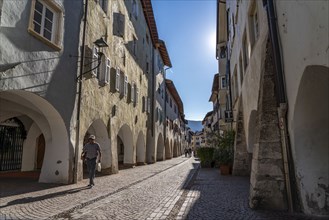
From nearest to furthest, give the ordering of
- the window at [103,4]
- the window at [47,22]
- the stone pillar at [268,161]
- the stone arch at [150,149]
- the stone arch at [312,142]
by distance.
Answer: the stone arch at [312,142] → the stone pillar at [268,161] → the window at [47,22] → the window at [103,4] → the stone arch at [150,149]

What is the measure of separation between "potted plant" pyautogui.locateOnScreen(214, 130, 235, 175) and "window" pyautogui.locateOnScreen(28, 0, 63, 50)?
9.81 m

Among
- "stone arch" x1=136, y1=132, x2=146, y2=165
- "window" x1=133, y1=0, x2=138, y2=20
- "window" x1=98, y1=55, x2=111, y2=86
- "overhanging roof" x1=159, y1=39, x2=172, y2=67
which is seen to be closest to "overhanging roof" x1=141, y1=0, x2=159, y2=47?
"overhanging roof" x1=159, y1=39, x2=172, y2=67

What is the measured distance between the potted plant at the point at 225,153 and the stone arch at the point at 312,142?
9.12m

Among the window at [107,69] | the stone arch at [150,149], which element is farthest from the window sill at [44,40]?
the stone arch at [150,149]

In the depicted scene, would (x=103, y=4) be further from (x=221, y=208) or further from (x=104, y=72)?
(x=221, y=208)

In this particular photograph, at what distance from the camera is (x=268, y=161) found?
6.46 metres

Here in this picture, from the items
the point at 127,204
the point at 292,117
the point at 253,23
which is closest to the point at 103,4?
the point at 253,23

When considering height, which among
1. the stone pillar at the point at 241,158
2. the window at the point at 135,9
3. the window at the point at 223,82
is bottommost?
the stone pillar at the point at 241,158

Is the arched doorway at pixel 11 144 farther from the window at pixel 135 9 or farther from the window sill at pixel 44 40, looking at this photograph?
the window at pixel 135 9

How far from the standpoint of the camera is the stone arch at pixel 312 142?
Answer: 17.7 ft

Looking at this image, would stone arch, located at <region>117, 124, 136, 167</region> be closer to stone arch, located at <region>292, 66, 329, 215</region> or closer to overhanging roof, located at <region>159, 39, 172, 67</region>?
overhanging roof, located at <region>159, 39, 172, 67</region>

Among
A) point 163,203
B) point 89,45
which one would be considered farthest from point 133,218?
point 89,45

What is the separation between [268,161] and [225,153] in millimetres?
9151

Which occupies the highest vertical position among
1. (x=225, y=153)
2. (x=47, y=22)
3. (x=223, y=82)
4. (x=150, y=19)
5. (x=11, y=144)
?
(x=150, y=19)
